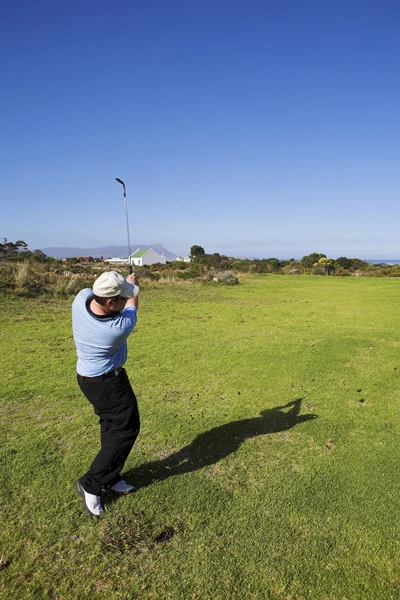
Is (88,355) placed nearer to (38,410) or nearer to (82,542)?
(82,542)

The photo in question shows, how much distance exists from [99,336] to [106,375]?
349 millimetres

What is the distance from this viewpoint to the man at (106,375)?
3.03m

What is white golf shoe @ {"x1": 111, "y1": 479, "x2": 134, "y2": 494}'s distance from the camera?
337 cm

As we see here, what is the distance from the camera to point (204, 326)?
10.5 meters

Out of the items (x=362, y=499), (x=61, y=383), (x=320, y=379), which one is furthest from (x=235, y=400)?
(x=61, y=383)

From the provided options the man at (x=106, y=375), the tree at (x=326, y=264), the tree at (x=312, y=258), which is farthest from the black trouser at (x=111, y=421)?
the tree at (x=312, y=258)

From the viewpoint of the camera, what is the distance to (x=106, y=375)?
124 inches

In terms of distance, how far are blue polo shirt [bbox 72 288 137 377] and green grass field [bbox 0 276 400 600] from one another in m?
1.15

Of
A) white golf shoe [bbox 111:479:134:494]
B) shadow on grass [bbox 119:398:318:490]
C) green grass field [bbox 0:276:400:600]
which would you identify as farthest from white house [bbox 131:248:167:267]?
white golf shoe [bbox 111:479:134:494]

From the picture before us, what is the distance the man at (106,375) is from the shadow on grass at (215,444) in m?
0.50

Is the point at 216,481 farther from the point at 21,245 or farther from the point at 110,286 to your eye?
the point at 21,245

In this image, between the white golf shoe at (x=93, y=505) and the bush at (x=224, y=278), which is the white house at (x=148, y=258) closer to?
the bush at (x=224, y=278)

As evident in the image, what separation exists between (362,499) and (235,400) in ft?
7.73

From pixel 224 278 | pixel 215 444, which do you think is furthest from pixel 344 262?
pixel 215 444
